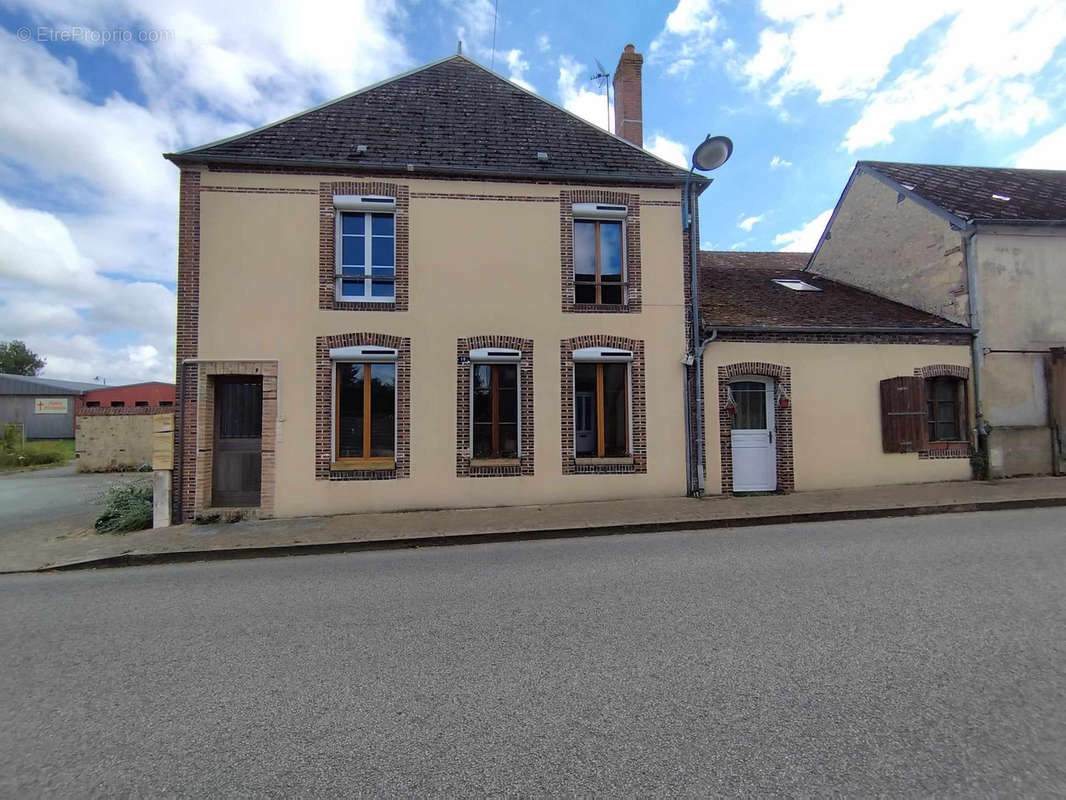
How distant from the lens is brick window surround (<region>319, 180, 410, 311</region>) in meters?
9.05

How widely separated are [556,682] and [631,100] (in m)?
12.8

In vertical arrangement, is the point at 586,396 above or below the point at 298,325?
below

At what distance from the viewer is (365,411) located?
29.9 feet

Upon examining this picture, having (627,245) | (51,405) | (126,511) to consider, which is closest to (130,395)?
(51,405)

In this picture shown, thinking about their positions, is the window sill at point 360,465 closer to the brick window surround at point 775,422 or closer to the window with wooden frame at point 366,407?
the window with wooden frame at point 366,407

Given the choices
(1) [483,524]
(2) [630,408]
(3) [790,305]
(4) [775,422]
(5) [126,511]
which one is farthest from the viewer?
(3) [790,305]

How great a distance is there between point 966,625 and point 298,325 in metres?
9.29

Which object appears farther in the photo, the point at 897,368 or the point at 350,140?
the point at 897,368

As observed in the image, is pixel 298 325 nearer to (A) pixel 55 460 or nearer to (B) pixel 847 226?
(B) pixel 847 226

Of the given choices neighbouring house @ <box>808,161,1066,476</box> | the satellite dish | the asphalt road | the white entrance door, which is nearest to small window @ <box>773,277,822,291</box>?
neighbouring house @ <box>808,161,1066,476</box>

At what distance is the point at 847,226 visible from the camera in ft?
46.6

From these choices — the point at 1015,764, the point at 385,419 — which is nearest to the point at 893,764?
the point at 1015,764

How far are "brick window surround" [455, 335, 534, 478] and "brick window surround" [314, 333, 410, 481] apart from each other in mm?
881

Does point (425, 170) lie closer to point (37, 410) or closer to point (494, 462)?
point (494, 462)
